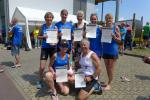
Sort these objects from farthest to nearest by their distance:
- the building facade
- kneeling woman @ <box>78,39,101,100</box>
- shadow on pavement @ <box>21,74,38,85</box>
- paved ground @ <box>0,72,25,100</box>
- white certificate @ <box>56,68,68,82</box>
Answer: the building facade < shadow on pavement @ <box>21,74,38,85</box> < paved ground @ <box>0,72,25,100</box> < white certificate @ <box>56,68,68,82</box> < kneeling woman @ <box>78,39,101,100</box>

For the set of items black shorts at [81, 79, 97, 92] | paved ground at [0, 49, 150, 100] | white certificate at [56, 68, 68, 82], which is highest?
white certificate at [56, 68, 68, 82]

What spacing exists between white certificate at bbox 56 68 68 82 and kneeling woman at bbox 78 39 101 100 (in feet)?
1.48

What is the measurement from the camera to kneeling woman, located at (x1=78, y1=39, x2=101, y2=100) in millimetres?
5305

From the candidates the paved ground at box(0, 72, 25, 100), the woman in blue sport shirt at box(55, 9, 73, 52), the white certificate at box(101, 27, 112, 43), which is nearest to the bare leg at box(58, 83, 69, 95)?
the paved ground at box(0, 72, 25, 100)

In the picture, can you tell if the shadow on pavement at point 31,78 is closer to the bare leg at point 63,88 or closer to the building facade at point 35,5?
the bare leg at point 63,88

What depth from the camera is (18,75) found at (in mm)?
7945

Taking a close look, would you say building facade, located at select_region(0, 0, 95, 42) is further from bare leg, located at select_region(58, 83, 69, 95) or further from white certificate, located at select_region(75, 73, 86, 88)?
white certificate, located at select_region(75, 73, 86, 88)

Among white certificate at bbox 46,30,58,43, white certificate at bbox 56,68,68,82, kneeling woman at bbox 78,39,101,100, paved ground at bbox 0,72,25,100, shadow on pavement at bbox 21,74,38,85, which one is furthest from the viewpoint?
shadow on pavement at bbox 21,74,38,85

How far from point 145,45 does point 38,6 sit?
1050 centimetres

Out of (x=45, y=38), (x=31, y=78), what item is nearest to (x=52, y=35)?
(x=45, y=38)

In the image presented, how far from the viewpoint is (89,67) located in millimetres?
5430

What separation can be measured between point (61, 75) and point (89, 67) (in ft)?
2.31

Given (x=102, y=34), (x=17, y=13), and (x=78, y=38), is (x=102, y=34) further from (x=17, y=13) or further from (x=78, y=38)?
(x=17, y=13)

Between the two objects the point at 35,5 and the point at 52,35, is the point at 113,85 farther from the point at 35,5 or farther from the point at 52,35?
the point at 35,5
